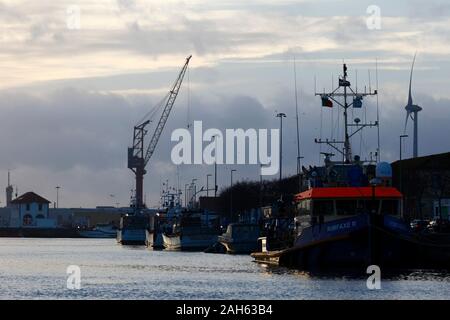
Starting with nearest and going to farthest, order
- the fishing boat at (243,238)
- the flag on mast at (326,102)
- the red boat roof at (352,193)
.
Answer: the red boat roof at (352,193) < the flag on mast at (326,102) < the fishing boat at (243,238)

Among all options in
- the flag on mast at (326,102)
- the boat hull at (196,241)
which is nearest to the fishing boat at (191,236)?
the boat hull at (196,241)

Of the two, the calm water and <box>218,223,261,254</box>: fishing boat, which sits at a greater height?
<box>218,223,261,254</box>: fishing boat

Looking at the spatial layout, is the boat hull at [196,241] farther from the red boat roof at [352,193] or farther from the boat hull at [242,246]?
the red boat roof at [352,193]

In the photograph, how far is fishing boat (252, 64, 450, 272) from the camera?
82.2 meters

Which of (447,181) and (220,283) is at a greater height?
(447,181)

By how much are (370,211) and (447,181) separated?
75.7m

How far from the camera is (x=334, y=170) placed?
299 ft

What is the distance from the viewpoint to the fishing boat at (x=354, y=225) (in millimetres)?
82188

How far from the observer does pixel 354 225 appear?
81.5 metres

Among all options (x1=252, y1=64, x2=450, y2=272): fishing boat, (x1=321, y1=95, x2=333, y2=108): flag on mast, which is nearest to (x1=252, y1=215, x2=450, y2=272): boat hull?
(x1=252, y1=64, x2=450, y2=272): fishing boat

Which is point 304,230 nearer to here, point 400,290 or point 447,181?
point 400,290

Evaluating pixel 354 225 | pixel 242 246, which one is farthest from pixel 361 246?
pixel 242 246

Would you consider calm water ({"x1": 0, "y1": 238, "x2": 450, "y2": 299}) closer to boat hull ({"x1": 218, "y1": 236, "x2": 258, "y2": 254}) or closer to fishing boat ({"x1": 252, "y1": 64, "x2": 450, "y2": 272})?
fishing boat ({"x1": 252, "y1": 64, "x2": 450, "y2": 272})
